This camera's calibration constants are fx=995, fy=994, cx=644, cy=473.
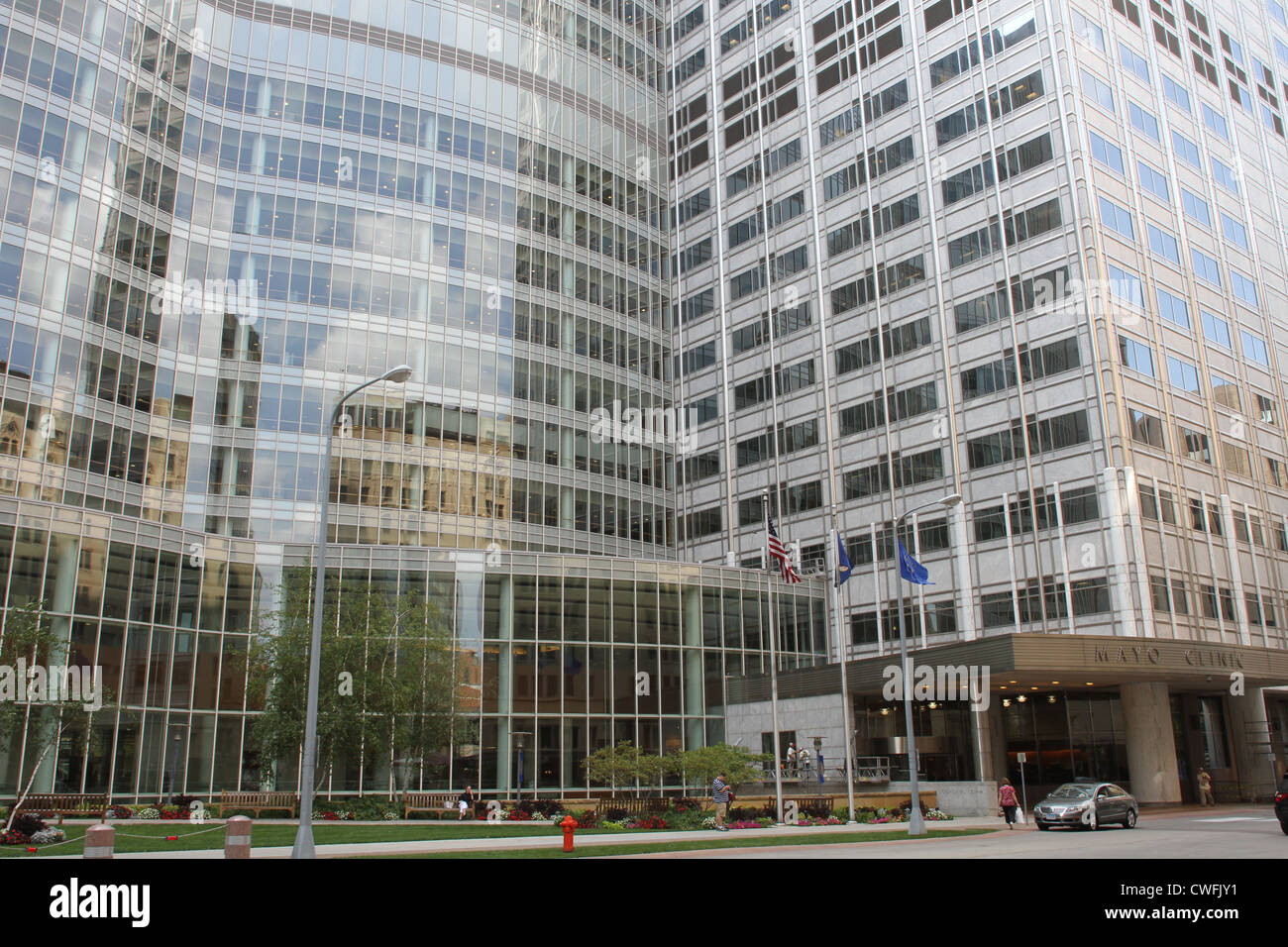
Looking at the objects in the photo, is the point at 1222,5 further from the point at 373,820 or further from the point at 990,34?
the point at 373,820

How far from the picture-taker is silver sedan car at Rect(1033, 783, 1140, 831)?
31578mm

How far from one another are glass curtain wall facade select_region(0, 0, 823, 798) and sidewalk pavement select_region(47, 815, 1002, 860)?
16.9m

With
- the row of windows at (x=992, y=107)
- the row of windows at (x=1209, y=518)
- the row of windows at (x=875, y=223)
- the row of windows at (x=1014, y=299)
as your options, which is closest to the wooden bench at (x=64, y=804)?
the row of windows at (x=1209, y=518)

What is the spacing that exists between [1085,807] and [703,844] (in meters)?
13.4

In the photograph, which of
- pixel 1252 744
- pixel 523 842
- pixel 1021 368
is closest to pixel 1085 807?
pixel 523 842

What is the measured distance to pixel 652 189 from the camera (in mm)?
78875

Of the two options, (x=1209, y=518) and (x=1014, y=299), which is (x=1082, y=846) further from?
(x=1014, y=299)

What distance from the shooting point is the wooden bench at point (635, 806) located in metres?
36.7

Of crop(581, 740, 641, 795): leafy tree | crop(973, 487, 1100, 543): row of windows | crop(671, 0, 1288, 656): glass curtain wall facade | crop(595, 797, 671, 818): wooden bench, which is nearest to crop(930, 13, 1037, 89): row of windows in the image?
crop(671, 0, 1288, 656): glass curtain wall facade

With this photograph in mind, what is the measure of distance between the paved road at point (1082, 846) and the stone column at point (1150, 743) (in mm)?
11598

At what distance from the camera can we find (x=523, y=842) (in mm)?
26969

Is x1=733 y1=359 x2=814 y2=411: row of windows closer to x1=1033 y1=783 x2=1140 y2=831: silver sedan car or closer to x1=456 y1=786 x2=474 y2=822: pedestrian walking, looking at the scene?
x1=456 y1=786 x2=474 y2=822: pedestrian walking

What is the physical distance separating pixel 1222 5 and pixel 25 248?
76.6m

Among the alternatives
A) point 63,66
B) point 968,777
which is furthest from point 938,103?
point 63,66
